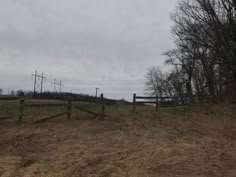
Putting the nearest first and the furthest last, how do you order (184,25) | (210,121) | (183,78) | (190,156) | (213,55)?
(190,156)
(210,121)
(213,55)
(184,25)
(183,78)

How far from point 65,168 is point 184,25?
30014mm

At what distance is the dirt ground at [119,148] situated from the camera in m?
10.1

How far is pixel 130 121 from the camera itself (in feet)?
66.6

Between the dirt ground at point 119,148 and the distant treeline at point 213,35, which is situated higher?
the distant treeline at point 213,35

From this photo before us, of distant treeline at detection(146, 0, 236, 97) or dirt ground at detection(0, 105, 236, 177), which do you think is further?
distant treeline at detection(146, 0, 236, 97)

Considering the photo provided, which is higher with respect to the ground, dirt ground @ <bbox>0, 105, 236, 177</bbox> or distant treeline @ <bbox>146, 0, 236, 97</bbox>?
distant treeline @ <bbox>146, 0, 236, 97</bbox>

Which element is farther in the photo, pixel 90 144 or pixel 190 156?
pixel 90 144

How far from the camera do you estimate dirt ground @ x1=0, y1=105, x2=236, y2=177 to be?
10.1 metres

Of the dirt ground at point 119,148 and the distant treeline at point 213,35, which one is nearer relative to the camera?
the dirt ground at point 119,148

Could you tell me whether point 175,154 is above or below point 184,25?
below

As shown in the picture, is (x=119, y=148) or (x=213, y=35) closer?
(x=119, y=148)

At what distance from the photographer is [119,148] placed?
13.3 meters

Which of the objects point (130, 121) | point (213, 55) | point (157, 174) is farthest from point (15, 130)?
point (213, 55)

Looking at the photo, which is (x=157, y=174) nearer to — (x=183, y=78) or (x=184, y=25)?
(x=184, y=25)
